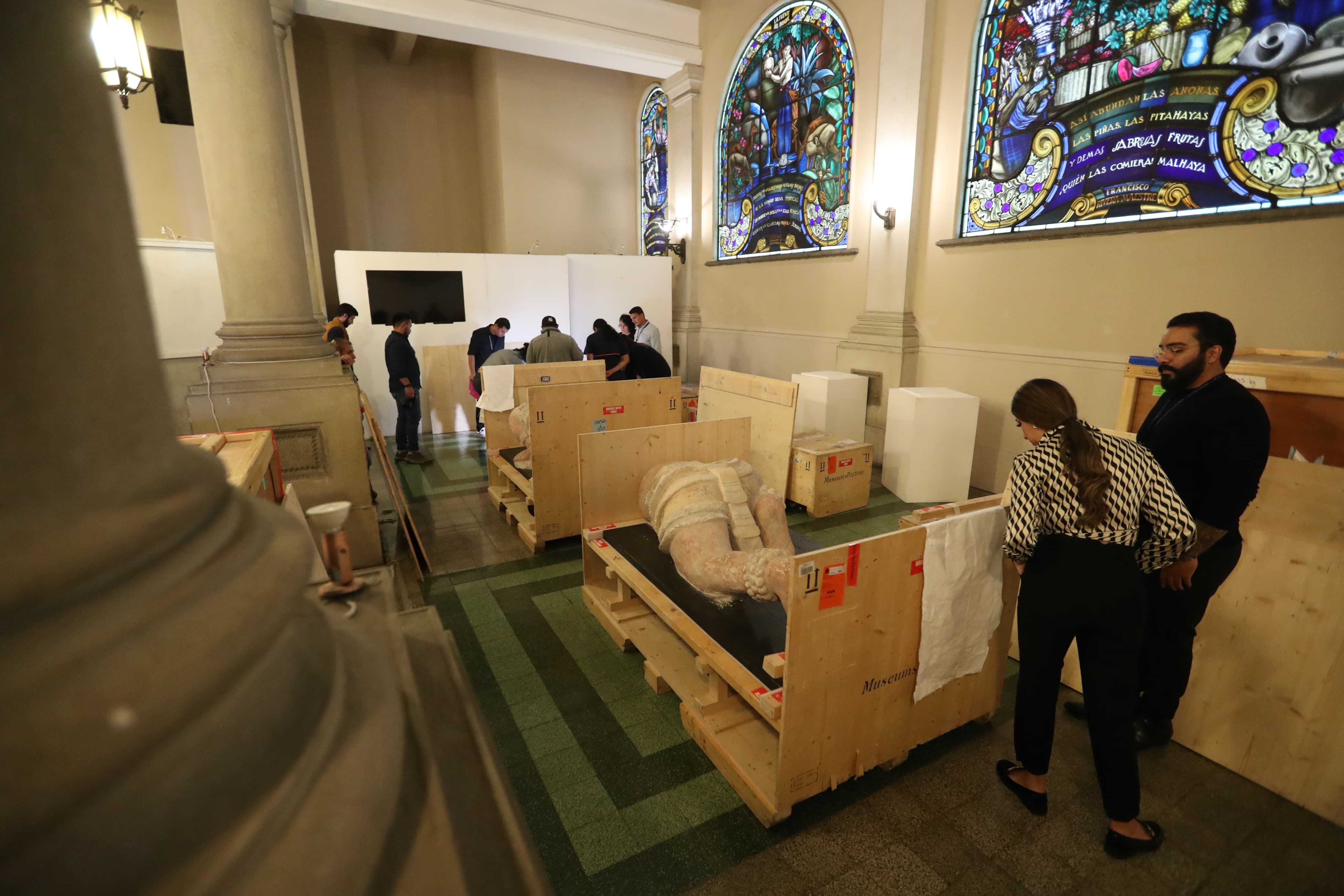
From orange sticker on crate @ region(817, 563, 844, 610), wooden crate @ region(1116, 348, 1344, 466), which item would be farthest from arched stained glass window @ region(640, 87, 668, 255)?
orange sticker on crate @ region(817, 563, 844, 610)

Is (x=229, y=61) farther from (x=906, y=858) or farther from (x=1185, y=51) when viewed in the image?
(x=1185, y=51)

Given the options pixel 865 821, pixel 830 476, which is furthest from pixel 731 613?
pixel 830 476

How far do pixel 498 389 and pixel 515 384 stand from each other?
40 cm

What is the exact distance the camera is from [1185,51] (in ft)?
15.8

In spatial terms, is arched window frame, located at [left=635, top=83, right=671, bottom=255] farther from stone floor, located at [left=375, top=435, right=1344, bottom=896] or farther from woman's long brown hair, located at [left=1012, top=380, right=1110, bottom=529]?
woman's long brown hair, located at [left=1012, top=380, right=1110, bottom=529]

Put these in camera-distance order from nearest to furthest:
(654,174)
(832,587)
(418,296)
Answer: (832,587), (418,296), (654,174)

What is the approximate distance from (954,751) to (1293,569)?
5.27ft

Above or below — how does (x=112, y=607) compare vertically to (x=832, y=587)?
above

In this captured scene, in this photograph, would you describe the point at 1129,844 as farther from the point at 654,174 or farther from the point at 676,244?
the point at 654,174

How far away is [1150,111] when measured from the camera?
5090 mm

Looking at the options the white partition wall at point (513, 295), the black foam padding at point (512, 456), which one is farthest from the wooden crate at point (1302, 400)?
the white partition wall at point (513, 295)

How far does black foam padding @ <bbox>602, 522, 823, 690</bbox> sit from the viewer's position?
2836 millimetres

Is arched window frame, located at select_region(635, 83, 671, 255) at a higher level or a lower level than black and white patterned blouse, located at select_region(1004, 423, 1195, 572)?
higher

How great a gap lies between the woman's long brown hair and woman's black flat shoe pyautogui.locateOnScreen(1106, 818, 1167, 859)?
1.26m
